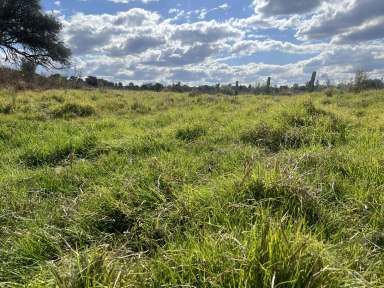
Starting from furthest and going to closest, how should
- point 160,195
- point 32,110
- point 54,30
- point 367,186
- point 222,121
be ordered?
→ point 54,30 < point 32,110 < point 222,121 < point 367,186 < point 160,195

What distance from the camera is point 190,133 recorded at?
7.42 meters

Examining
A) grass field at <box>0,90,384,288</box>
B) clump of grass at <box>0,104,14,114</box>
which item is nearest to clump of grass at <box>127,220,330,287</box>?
grass field at <box>0,90,384,288</box>

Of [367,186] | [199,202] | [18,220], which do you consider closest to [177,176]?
[199,202]

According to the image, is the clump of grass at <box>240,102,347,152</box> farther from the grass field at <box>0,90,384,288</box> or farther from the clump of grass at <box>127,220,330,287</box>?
the clump of grass at <box>127,220,330,287</box>

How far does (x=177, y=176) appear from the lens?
Answer: 4.06 meters

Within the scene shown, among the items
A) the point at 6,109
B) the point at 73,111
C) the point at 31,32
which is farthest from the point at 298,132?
the point at 31,32

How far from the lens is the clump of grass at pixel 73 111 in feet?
35.7

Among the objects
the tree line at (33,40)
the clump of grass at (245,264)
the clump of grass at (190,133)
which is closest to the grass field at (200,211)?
the clump of grass at (245,264)

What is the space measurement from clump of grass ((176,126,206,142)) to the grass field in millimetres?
204

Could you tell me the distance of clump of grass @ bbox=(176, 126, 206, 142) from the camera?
7184 mm

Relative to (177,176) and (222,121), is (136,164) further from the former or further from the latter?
(222,121)

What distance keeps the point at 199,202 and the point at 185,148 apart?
10.5 feet

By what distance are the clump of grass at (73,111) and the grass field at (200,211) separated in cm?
390

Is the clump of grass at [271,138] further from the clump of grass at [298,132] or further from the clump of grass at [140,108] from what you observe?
the clump of grass at [140,108]
